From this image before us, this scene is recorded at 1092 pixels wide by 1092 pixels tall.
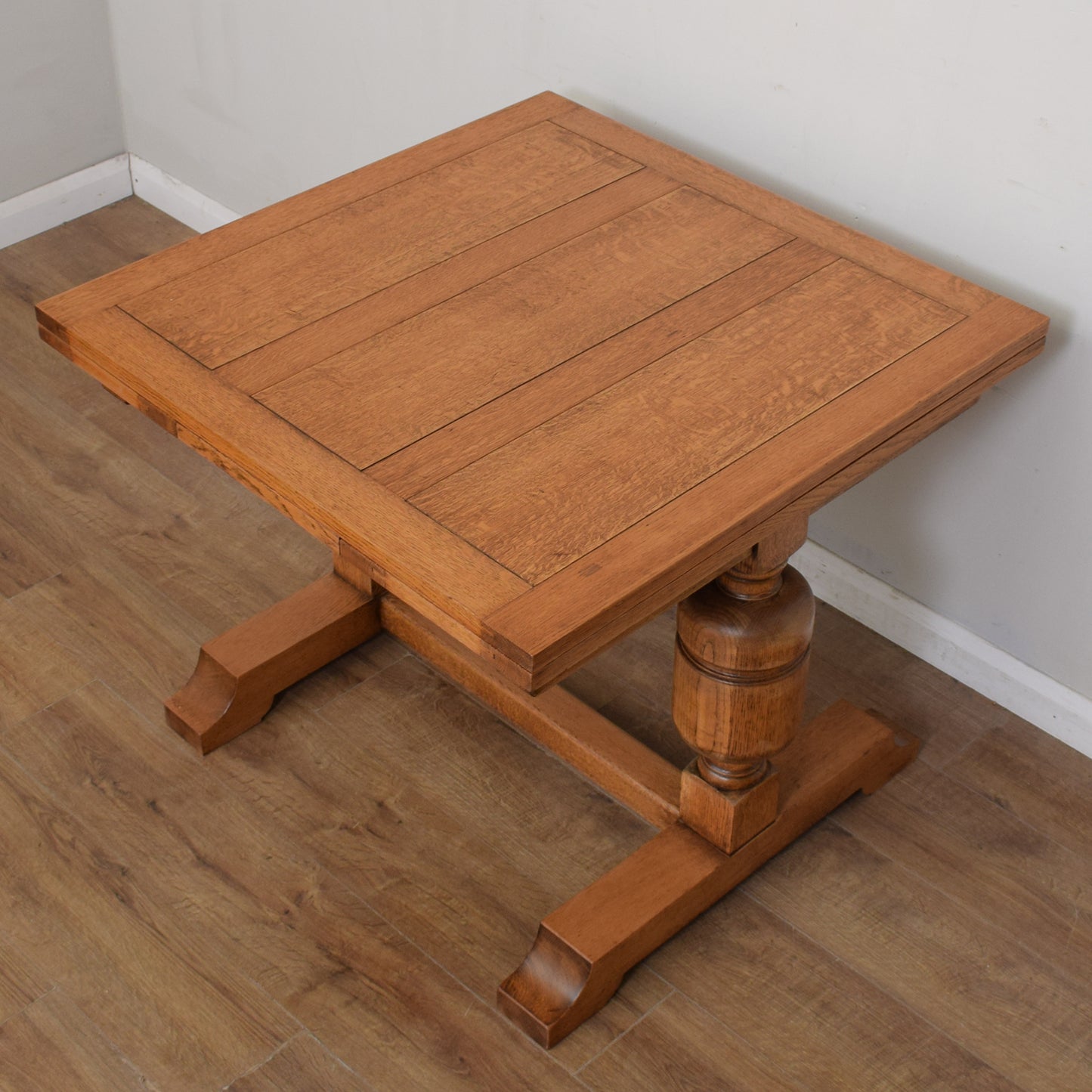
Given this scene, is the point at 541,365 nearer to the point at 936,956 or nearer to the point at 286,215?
the point at 286,215

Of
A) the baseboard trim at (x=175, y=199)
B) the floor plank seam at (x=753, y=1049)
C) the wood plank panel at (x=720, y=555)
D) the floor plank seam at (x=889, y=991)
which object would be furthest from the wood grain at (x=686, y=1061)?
the baseboard trim at (x=175, y=199)

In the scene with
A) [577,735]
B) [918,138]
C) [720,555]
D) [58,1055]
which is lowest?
[58,1055]

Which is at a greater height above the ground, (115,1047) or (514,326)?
(514,326)

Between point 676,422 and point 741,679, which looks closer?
point 676,422

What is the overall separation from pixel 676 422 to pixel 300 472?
365 mm

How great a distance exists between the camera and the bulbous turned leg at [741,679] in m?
1.52

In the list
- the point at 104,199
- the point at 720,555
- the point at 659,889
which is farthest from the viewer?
the point at 104,199

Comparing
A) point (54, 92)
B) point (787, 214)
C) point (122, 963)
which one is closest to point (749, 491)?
point (787, 214)

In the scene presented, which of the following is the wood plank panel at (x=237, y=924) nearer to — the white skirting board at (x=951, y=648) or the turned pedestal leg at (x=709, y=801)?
the turned pedestal leg at (x=709, y=801)

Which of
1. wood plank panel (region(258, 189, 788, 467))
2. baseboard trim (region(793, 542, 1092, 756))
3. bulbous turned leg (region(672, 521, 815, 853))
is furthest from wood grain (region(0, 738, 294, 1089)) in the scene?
baseboard trim (region(793, 542, 1092, 756))

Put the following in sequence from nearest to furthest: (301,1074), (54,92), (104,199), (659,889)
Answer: (301,1074) < (659,889) < (54,92) < (104,199)

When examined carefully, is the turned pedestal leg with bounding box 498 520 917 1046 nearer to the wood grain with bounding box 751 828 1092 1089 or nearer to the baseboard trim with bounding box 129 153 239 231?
the wood grain with bounding box 751 828 1092 1089

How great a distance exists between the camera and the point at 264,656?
1.91 meters

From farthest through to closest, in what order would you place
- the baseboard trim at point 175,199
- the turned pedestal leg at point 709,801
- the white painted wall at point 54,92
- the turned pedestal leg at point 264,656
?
the baseboard trim at point 175,199 → the white painted wall at point 54,92 → the turned pedestal leg at point 264,656 → the turned pedestal leg at point 709,801
